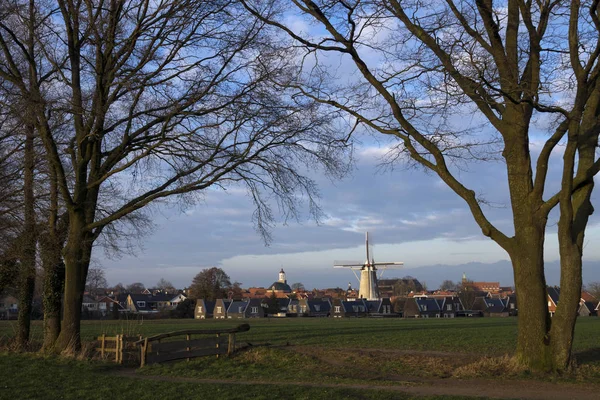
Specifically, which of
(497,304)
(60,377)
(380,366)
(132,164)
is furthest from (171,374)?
(497,304)

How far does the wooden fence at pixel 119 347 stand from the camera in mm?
18311

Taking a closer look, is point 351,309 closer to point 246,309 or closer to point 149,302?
point 246,309

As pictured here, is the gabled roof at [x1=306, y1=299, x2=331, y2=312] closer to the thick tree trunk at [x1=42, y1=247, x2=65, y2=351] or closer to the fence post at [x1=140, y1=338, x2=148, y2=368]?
the thick tree trunk at [x1=42, y1=247, x2=65, y2=351]

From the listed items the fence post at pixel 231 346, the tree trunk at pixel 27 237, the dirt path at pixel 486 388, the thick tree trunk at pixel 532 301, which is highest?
the tree trunk at pixel 27 237

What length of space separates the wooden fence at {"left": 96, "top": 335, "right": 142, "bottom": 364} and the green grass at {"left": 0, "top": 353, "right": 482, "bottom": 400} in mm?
2428

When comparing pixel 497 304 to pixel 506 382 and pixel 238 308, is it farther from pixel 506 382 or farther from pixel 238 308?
pixel 506 382

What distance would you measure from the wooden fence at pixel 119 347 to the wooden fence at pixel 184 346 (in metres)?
0.53

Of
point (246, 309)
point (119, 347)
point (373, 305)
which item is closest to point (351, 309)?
point (373, 305)

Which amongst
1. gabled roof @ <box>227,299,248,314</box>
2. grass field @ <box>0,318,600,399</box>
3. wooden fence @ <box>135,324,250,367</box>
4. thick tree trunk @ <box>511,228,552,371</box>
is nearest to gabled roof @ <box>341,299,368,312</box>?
gabled roof @ <box>227,299,248,314</box>

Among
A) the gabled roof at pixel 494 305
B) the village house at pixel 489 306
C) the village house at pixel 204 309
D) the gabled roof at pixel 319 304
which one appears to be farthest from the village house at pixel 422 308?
the village house at pixel 204 309

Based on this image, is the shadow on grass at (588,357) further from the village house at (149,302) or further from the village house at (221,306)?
the village house at (149,302)

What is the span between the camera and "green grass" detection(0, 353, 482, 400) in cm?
1160

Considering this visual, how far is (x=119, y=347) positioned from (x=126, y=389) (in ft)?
19.2

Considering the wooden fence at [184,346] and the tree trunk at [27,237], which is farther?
the tree trunk at [27,237]
